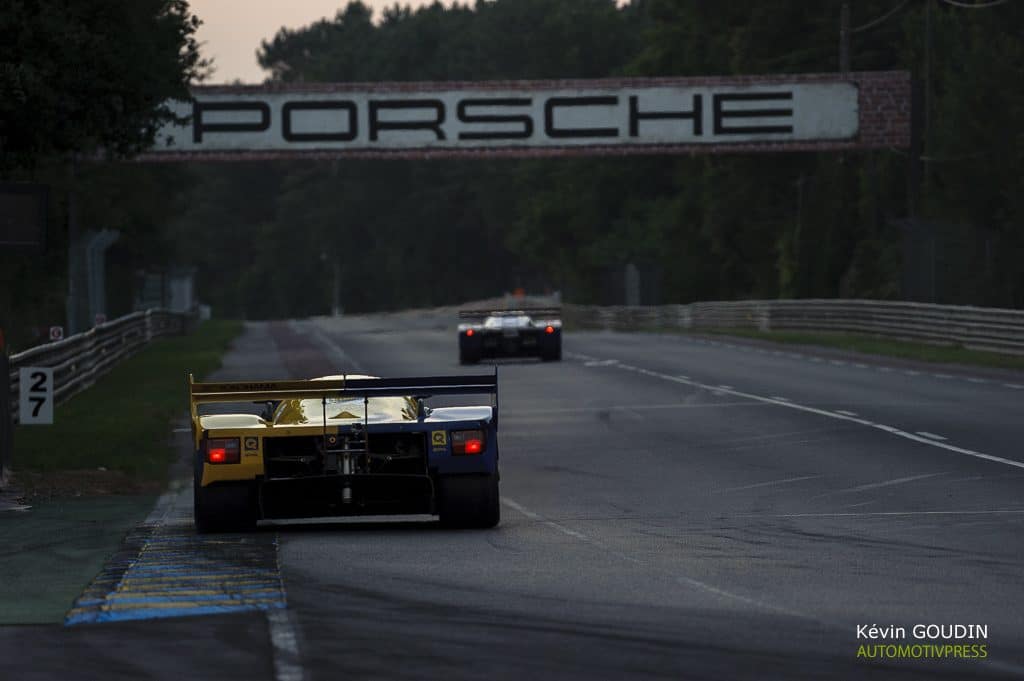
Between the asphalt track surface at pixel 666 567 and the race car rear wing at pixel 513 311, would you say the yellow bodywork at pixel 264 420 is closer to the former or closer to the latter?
the asphalt track surface at pixel 666 567

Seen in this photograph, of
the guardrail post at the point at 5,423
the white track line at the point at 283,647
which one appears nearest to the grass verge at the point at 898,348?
the guardrail post at the point at 5,423

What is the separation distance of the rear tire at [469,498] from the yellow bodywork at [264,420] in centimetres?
65

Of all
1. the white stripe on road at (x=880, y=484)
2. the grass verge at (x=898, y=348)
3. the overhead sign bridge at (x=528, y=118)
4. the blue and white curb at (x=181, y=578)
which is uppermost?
the overhead sign bridge at (x=528, y=118)

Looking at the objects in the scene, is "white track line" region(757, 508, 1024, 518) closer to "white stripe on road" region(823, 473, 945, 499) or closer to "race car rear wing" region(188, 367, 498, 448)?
"white stripe on road" region(823, 473, 945, 499)

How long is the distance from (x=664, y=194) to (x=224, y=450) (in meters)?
103

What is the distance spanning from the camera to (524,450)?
76.6 ft

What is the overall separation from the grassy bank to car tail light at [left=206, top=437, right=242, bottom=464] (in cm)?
517

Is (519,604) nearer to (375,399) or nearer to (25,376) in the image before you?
(375,399)

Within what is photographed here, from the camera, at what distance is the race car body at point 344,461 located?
576 inches

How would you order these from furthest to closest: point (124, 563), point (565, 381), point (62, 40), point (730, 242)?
point (730, 242), point (565, 381), point (62, 40), point (124, 563)

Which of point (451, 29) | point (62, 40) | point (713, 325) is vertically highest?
point (451, 29)

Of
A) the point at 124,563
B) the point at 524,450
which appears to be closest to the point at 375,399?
the point at 124,563

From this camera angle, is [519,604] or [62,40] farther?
[62,40]

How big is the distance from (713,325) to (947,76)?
1842 centimetres
